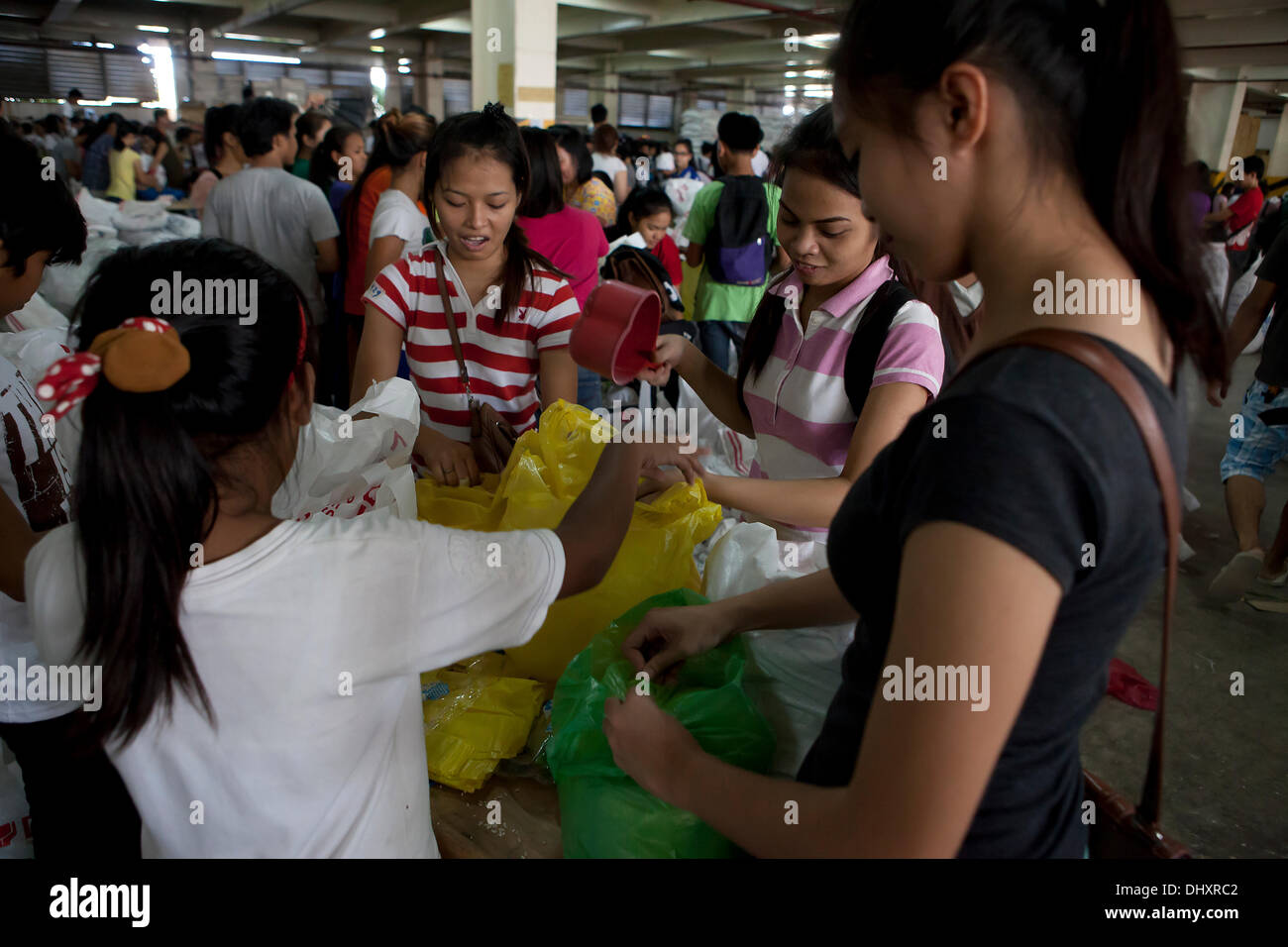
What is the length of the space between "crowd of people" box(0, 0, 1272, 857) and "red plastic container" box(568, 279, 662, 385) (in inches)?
3.7

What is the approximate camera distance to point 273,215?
3.58 m

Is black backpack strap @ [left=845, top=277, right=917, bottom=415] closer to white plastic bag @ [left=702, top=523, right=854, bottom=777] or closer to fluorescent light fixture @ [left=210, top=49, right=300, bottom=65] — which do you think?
white plastic bag @ [left=702, top=523, right=854, bottom=777]

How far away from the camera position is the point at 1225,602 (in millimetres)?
3279

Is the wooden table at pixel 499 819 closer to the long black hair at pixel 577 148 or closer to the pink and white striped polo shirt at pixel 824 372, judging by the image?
the pink and white striped polo shirt at pixel 824 372

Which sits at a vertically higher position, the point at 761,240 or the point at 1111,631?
the point at 761,240

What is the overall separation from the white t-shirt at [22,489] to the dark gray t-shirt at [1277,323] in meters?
3.85

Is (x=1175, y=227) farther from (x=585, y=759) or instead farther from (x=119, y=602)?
(x=119, y=602)

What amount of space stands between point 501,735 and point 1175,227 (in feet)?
3.31

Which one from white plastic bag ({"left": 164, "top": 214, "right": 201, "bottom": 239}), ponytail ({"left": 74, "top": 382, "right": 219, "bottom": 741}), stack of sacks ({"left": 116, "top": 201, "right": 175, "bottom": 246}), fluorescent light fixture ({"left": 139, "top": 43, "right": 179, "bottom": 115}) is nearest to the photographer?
ponytail ({"left": 74, "top": 382, "right": 219, "bottom": 741})

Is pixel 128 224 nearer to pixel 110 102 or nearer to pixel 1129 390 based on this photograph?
pixel 1129 390

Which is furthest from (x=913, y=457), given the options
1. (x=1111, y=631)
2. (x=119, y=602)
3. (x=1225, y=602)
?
(x=1225, y=602)

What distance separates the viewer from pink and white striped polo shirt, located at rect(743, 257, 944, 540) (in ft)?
4.52

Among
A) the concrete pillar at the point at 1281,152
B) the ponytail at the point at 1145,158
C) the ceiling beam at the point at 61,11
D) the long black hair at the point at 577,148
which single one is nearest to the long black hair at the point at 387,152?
the long black hair at the point at 577,148

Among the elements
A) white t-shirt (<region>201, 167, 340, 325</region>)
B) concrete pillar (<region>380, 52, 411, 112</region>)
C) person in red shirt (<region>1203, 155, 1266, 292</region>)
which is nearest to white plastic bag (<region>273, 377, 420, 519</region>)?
white t-shirt (<region>201, 167, 340, 325</region>)
